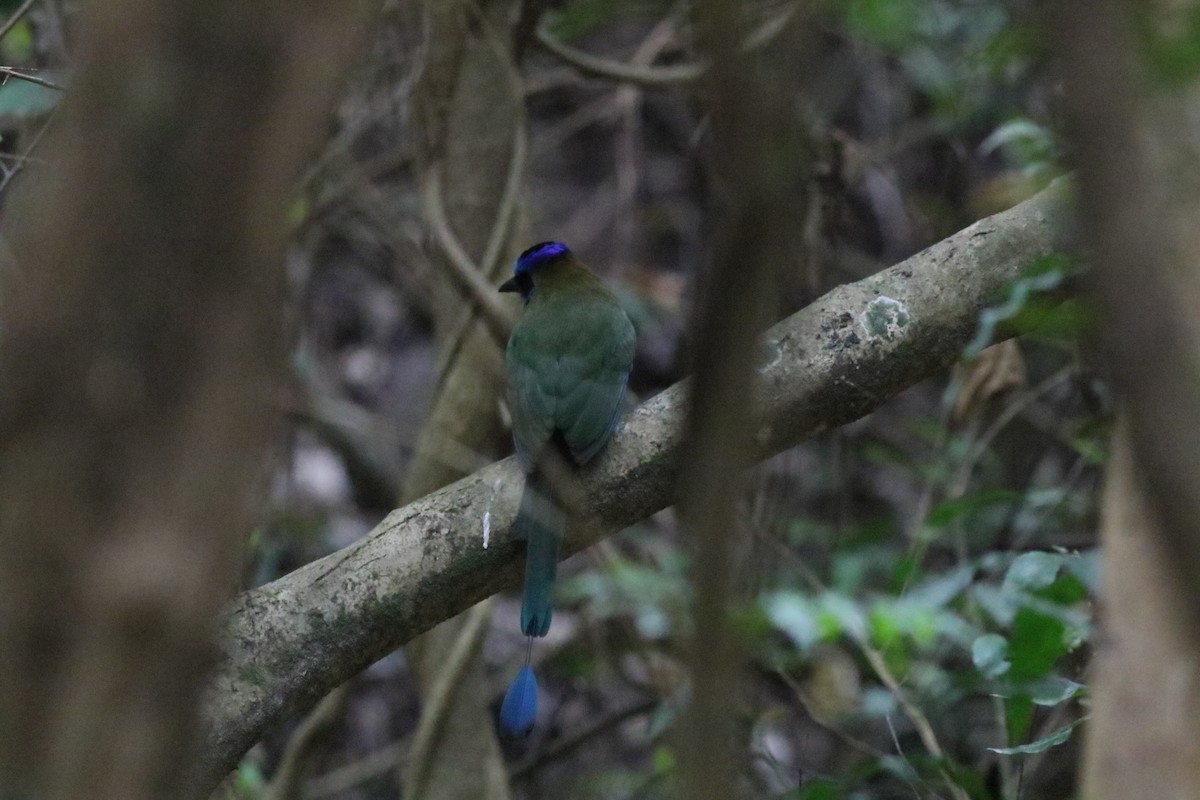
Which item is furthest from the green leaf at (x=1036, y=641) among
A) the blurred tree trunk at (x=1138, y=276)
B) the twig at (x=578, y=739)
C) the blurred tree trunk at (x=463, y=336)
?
the twig at (x=578, y=739)

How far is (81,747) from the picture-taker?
833mm

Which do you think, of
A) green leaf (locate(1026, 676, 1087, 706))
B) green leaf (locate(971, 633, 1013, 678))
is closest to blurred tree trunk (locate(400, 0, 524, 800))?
green leaf (locate(971, 633, 1013, 678))

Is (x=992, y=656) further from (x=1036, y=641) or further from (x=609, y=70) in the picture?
(x=609, y=70)

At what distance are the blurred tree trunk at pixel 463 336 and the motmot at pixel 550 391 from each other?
0.69ft

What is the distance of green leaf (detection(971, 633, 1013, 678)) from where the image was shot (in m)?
2.42

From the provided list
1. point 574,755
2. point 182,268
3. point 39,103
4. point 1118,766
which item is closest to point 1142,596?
point 1118,766

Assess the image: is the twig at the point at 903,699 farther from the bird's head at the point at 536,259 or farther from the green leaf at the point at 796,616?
the bird's head at the point at 536,259

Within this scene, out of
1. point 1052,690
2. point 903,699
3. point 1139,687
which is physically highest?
point 1139,687

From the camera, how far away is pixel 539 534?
87.0 inches

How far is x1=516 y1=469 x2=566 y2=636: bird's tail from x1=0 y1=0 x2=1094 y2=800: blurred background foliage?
0.89 feet

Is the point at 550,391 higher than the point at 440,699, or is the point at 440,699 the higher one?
the point at 550,391

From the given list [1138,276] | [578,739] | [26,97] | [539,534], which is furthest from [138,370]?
[578,739]

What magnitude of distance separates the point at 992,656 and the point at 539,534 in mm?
834

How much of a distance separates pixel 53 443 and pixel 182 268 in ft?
0.43
